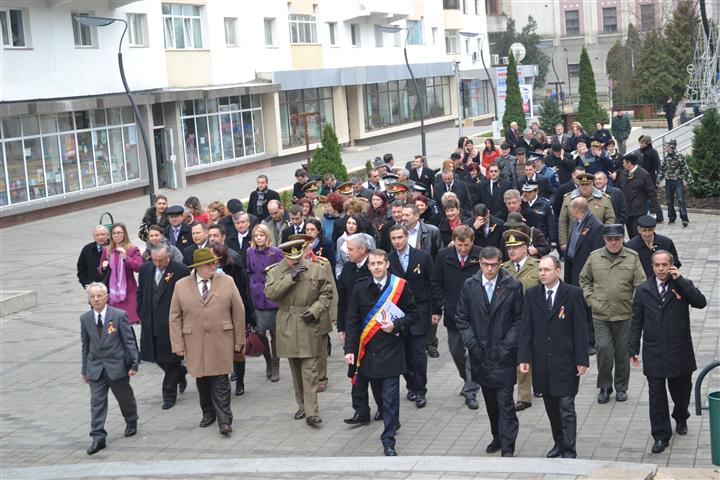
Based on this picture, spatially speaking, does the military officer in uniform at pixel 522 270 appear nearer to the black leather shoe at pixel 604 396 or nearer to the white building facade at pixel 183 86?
the black leather shoe at pixel 604 396

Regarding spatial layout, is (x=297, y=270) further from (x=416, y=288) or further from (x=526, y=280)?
(x=526, y=280)

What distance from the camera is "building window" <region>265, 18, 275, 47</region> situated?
45.2 m

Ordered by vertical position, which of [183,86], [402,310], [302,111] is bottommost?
[402,310]

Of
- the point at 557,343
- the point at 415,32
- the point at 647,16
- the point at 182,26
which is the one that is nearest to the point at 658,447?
the point at 557,343

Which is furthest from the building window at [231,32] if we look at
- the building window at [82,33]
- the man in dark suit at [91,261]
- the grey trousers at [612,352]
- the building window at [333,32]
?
the grey trousers at [612,352]

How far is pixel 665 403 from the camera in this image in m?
9.69

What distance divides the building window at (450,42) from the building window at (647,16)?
20.2 m

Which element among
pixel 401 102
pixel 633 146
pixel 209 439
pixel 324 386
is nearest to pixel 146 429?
pixel 209 439

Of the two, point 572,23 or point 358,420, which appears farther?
point 572,23

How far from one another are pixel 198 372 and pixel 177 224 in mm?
4263

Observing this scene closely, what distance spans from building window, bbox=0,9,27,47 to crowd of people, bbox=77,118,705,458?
17.6m

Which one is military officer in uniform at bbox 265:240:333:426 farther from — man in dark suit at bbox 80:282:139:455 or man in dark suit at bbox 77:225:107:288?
man in dark suit at bbox 77:225:107:288

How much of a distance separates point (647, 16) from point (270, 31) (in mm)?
49298

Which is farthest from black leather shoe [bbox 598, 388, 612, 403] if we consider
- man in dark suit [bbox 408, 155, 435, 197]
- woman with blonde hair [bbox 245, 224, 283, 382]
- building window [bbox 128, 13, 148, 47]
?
building window [bbox 128, 13, 148, 47]
